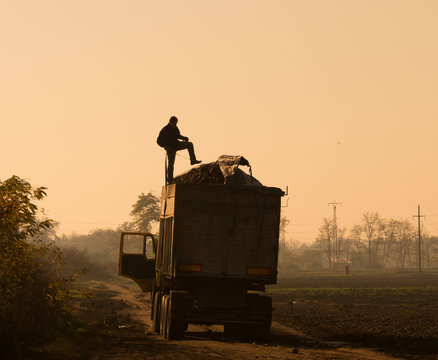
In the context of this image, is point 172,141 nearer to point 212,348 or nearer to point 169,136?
point 169,136

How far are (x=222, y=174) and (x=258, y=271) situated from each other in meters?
2.84

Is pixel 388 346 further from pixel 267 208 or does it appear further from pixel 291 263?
pixel 291 263

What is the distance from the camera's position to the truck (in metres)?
18.0

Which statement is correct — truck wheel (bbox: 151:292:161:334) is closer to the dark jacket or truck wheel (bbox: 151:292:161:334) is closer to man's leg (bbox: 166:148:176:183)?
man's leg (bbox: 166:148:176:183)

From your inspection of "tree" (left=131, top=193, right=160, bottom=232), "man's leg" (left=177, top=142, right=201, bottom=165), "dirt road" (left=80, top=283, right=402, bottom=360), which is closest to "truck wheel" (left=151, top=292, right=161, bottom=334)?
"dirt road" (left=80, top=283, right=402, bottom=360)

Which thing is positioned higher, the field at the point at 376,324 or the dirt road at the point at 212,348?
the field at the point at 376,324

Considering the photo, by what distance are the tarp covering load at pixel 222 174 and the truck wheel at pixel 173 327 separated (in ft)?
10.7

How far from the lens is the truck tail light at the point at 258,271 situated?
18.1 m

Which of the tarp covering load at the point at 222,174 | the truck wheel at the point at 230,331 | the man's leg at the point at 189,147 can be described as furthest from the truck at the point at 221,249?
Answer: the man's leg at the point at 189,147

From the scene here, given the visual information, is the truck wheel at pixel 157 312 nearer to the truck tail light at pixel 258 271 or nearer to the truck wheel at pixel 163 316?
the truck wheel at pixel 163 316

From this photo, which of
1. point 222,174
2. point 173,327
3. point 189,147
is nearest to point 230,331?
point 173,327

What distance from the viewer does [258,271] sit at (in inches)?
714

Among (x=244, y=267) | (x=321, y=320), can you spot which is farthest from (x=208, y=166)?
(x=321, y=320)

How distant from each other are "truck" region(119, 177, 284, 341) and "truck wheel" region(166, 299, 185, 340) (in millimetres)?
34
